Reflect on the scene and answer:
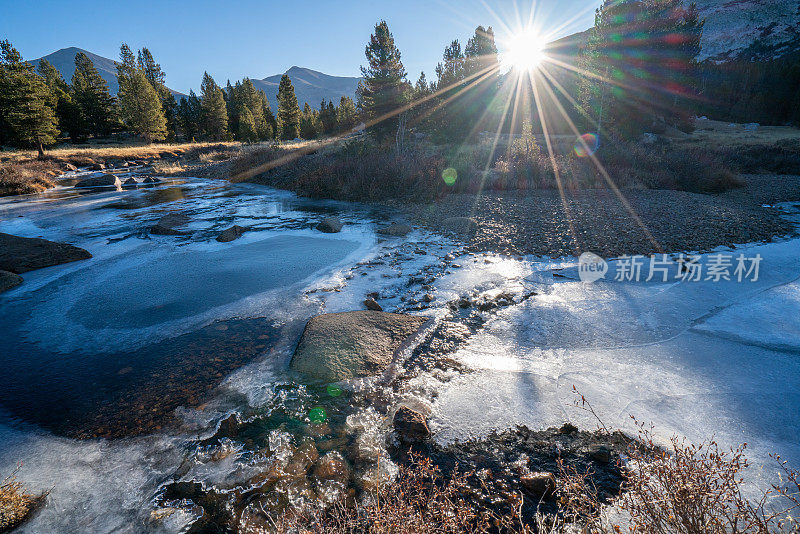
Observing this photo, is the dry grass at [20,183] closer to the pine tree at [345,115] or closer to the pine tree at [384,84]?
the pine tree at [384,84]

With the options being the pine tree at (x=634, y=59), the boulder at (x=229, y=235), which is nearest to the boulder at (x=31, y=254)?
the boulder at (x=229, y=235)

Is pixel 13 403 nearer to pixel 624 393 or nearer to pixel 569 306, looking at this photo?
pixel 624 393

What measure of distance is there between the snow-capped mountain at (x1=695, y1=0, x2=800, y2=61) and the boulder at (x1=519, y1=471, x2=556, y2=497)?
104 m

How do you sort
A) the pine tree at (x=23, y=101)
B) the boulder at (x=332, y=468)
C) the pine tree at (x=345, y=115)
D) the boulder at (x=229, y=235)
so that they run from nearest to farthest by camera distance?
the boulder at (x=332, y=468), the boulder at (x=229, y=235), the pine tree at (x=23, y=101), the pine tree at (x=345, y=115)

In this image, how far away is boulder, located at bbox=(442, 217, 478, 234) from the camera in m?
8.43

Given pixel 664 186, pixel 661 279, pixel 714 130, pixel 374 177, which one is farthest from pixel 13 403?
pixel 714 130

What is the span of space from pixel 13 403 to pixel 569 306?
642cm

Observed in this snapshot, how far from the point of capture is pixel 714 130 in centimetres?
3766

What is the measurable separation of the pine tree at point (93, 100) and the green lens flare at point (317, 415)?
68155 millimetres

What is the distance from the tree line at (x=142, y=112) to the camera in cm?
3775

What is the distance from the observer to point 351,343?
12.8 feet

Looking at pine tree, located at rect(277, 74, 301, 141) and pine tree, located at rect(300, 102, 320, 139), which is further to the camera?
pine tree, located at rect(277, 74, 301, 141)

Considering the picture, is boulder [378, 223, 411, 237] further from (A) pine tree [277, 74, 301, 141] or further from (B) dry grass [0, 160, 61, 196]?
(A) pine tree [277, 74, 301, 141]

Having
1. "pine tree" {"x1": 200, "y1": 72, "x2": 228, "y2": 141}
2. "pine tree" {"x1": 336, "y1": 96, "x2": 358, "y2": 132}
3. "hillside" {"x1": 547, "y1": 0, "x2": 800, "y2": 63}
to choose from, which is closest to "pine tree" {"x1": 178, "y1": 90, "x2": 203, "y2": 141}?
"pine tree" {"x1": 200, "y1": 72, "x2": 228, "y2": 141}
